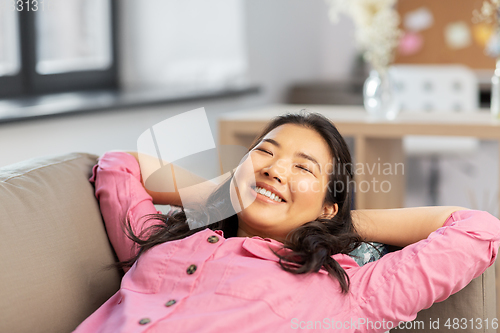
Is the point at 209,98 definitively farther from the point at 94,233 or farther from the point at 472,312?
the point at 472,312

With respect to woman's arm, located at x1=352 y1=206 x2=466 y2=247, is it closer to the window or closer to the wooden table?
the wooden table

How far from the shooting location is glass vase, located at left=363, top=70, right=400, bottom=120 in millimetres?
2195

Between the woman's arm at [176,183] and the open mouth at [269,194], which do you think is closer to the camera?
the open mouth at [269,194]

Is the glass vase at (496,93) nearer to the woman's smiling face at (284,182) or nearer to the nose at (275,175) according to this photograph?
the woman's smiling face at (284,182)

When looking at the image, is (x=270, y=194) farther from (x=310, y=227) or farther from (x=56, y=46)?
(x=56, y=46)

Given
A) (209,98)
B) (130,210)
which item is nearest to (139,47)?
(209,98)

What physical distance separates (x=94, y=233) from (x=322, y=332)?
1.76 ft

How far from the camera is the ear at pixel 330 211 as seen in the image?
1.17 m

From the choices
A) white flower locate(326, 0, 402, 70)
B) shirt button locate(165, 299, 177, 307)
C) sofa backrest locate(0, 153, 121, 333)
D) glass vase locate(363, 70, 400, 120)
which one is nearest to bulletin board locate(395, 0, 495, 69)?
white flower locate(326, 0, 402, 70)

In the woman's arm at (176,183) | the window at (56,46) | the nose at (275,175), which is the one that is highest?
the window at (56,46)

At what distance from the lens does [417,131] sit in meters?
1.99

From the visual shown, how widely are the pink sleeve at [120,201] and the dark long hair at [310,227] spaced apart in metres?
0.02

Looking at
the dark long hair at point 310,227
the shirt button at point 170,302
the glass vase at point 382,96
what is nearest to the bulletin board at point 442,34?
the glass vase at point 382,96

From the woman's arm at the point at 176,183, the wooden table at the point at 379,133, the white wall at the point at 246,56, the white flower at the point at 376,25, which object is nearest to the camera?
the woman's arm at the point at 176,183
